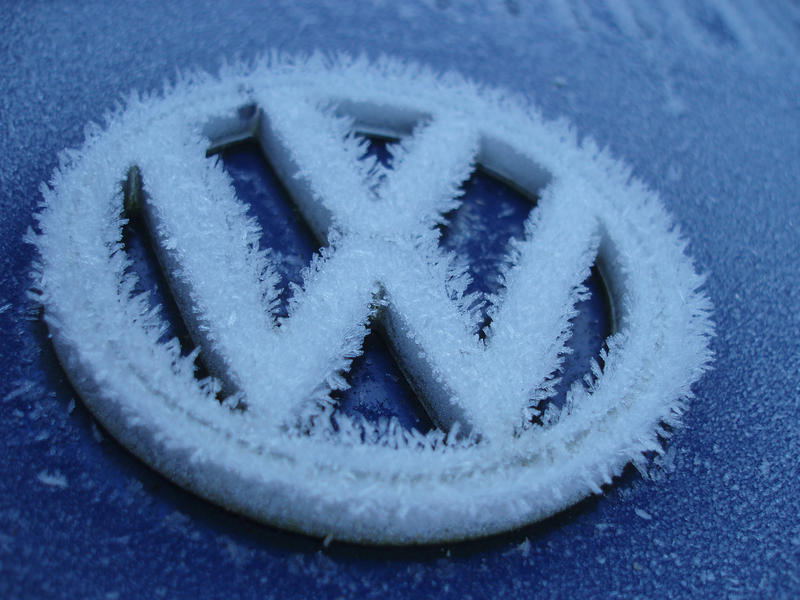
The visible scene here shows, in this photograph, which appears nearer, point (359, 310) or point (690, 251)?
point (359, 310)

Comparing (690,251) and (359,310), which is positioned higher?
(690,251)

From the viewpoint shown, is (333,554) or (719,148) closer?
Answer: (333,554)

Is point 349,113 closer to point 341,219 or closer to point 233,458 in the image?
point 341,219

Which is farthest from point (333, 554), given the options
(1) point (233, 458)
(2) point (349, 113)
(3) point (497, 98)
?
(3) point (497, 98)

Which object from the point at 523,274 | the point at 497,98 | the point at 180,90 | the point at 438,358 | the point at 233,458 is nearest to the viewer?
the point at 233,458
